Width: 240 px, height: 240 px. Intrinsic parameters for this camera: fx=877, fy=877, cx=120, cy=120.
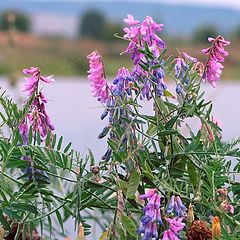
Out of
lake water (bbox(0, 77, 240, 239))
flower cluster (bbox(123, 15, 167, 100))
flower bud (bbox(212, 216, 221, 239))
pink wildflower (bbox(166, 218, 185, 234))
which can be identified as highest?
lake water (bbox(0, 77, 240, 239))

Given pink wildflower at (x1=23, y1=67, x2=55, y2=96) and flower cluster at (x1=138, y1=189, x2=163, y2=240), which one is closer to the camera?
flower cluster at (x1=138, y1=189, x2=163, y2=240)

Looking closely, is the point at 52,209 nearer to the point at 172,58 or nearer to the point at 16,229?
the point at 16,229

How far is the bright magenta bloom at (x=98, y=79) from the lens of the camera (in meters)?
0.97

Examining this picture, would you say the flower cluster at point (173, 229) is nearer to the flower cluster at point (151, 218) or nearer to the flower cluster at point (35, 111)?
the flower cluster at point (151, 218)

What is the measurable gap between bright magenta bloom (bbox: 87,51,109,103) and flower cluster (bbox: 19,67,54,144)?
0.05 meters

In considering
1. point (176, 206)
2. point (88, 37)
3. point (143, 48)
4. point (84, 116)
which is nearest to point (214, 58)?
point (143, 48)

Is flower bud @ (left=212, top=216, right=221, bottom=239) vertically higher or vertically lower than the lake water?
lower

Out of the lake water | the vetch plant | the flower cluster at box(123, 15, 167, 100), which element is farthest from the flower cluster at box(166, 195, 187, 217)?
the lake water

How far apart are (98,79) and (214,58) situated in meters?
0.13

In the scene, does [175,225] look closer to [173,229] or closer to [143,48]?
[173,229]

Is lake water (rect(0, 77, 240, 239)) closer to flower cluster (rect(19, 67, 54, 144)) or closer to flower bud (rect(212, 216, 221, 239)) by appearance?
flower cluster (rect(19, 67, 54, 144))

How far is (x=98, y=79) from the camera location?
0.97m

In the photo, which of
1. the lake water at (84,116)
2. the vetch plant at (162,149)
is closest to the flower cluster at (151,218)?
the vetch plant at (162,149)

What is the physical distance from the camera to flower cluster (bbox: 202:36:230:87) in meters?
0.97
